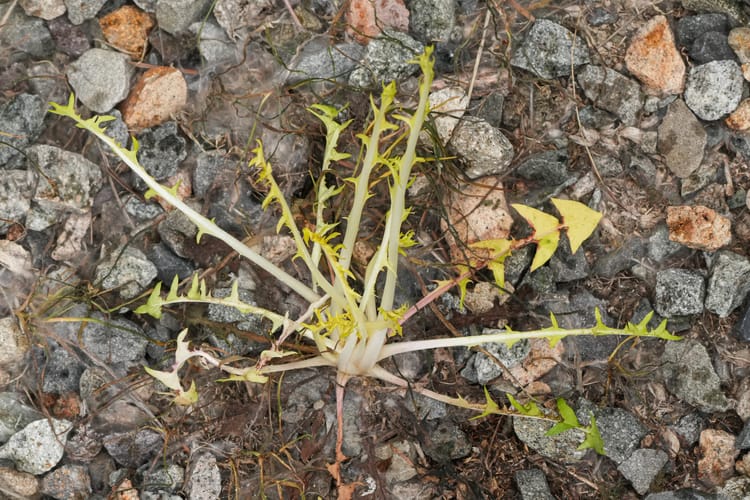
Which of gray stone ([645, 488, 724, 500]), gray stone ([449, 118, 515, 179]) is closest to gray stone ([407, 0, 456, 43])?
gray stone ([449, 118, 515, 179])

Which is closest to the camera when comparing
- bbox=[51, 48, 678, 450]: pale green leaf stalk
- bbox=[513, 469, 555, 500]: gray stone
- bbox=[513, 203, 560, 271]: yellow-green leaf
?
bbox=[51, 48, 678, 450]: pale green leaf stalk

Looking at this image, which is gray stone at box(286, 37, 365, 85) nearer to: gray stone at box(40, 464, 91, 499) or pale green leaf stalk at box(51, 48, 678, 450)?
pale green leaf stalk at box(51, 48, 678, 450)

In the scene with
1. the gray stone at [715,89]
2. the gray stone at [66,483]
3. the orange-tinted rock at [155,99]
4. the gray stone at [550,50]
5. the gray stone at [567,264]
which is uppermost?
the gray stone at [550,50]

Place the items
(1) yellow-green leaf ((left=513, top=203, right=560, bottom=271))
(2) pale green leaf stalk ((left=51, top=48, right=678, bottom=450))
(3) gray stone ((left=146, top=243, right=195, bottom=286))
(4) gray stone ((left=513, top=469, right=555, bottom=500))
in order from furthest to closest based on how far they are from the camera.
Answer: (3) gray stone ((left=146, top=243, right=195, bottom=286)), (4) gray stone ((left=513, top=469, right=555, bottom=500)), (1) yellow-green leaf ((left=513, top=203, right=560, bottom=271)), (2) pale green leaf stalk ((left=51, top=48, right=678, bottom=450))

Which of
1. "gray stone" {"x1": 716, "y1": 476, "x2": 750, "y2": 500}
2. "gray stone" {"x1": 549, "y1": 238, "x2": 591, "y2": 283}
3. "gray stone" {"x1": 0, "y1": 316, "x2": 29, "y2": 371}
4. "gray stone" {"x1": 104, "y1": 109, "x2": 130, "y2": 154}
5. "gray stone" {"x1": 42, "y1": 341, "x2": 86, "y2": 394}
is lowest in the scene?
"gray stone" {"x1": 716, "y1": 476, "x2": 750, "y2": 500}

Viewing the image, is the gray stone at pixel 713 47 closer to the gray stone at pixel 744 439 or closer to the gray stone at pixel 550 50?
the gray stone at pixel 550 50

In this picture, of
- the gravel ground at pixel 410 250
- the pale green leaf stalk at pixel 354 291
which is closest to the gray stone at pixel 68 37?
the gravel ground at pixel 410 250

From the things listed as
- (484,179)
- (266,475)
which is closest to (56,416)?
(266,475)

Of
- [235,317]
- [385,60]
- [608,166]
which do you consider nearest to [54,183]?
[235,317]
